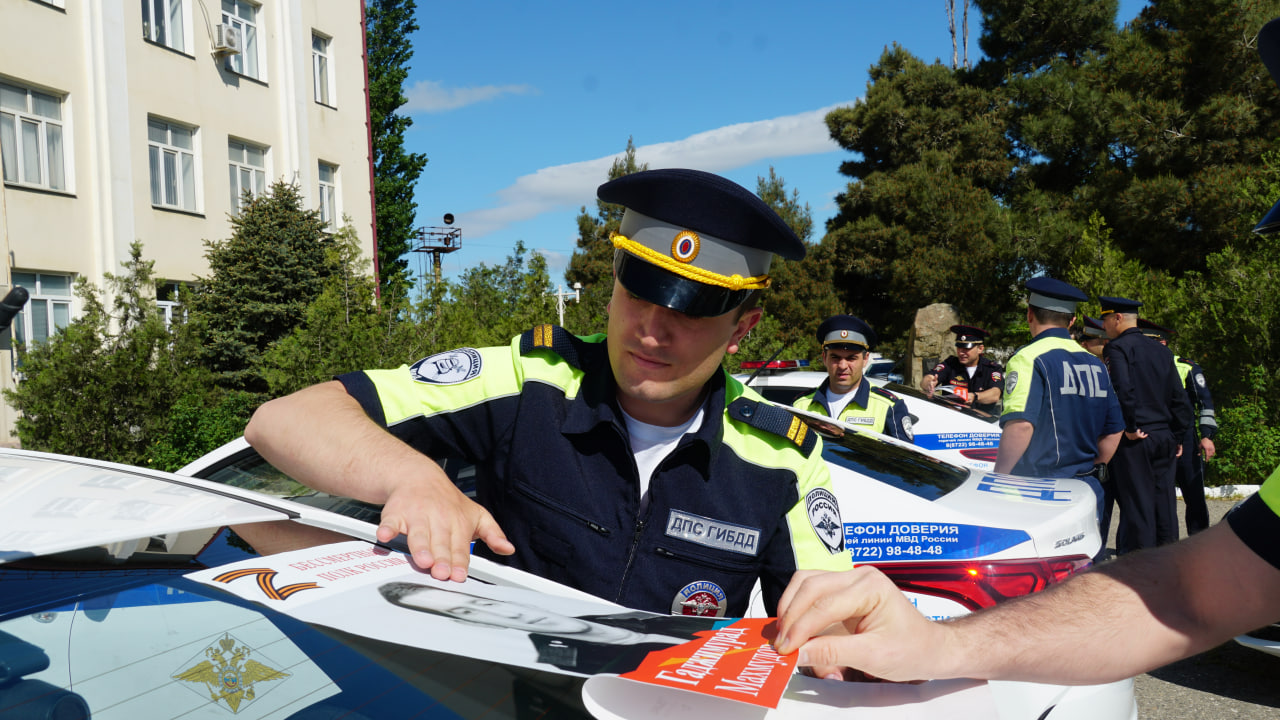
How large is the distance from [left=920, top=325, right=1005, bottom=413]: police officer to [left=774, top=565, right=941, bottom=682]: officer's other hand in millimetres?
6946

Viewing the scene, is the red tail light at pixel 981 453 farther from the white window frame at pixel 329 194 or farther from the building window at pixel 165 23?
the white window frame at pixel 329 194

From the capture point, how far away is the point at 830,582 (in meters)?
1.09

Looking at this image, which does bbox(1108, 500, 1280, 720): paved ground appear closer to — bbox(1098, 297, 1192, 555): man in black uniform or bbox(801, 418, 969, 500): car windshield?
bbox(1098, 297, 1192, 555): man in black uniform

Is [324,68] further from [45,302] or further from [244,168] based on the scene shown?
[45,302]

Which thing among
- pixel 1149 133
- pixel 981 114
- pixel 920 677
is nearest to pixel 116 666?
pixel 920 677

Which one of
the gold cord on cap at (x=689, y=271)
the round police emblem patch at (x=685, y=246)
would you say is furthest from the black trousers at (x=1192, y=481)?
the round police emblem patch at (x=685, y=246)

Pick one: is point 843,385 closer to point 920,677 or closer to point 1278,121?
point 920,677

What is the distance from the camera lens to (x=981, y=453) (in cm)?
593

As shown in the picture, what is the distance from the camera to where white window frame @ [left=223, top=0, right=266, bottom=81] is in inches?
634

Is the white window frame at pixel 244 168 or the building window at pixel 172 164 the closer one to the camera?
the building window at pixel 172 164

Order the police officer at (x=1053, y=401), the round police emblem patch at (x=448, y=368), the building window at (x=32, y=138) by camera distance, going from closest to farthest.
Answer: the round police emblem patch at (x=448, y=368)
the police officer at (x=1053, y=401)
the building window at (x=32, y=138)

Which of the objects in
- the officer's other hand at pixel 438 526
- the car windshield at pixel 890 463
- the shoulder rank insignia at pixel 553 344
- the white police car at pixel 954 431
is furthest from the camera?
the white police car at pixel 954 431

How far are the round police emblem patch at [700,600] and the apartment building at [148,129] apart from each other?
11.7m

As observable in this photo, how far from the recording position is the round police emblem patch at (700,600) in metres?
1.76
